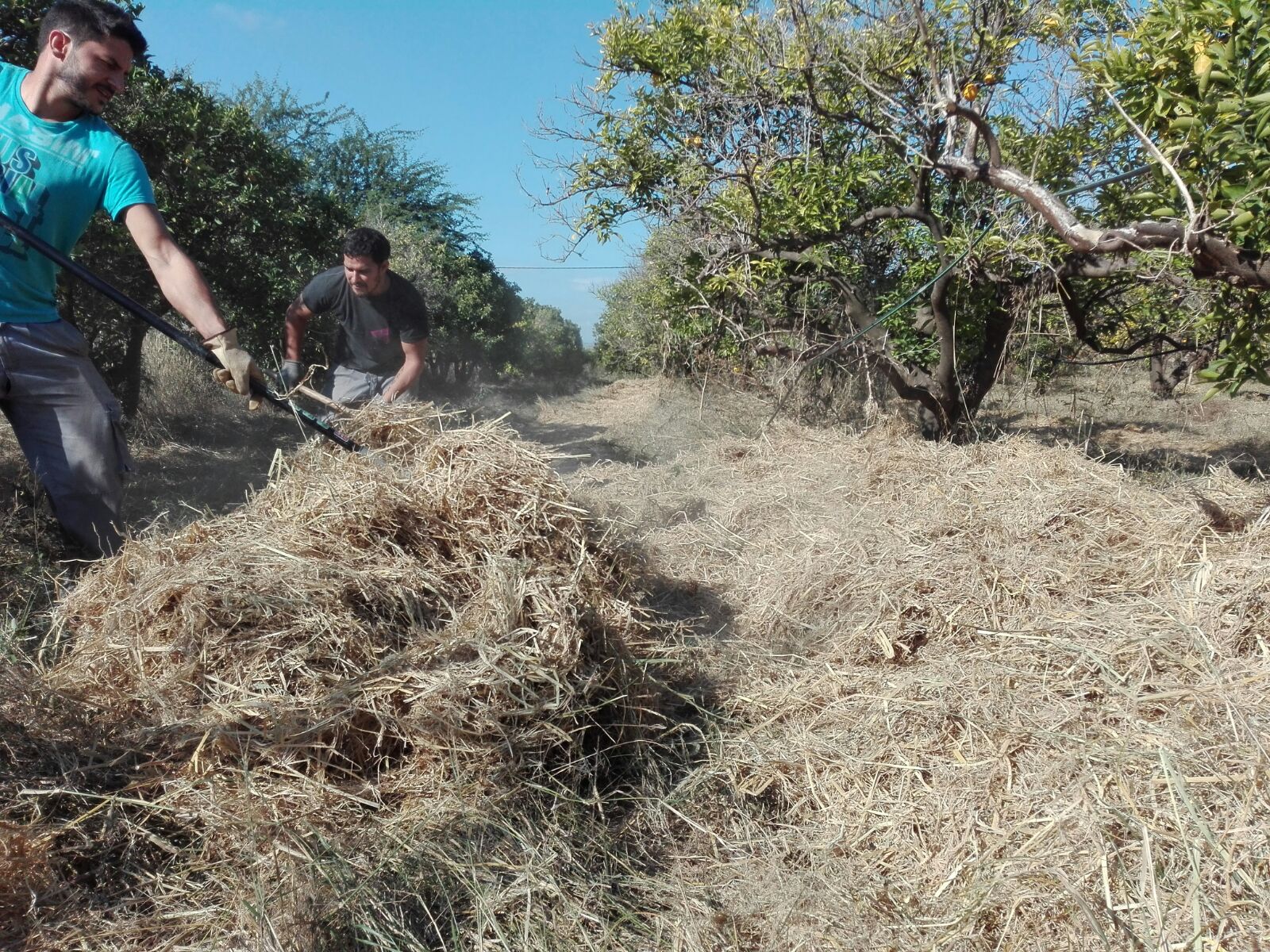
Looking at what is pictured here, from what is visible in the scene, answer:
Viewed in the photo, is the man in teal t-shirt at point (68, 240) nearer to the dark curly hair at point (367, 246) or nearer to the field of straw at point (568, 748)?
the field of straw at point (568, 748)

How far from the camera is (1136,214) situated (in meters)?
5.62

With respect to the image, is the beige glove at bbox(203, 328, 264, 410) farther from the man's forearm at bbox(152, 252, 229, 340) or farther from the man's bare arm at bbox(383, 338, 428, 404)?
the man's bare arm at bbox(383, 338, 428, 404)

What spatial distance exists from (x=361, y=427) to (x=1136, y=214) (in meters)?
5.17

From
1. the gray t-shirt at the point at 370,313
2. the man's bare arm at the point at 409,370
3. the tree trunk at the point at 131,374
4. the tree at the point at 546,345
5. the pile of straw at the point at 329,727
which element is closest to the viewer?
the pile of straw at the point at 329,727

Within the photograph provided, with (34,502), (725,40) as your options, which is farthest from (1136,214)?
(34,502)

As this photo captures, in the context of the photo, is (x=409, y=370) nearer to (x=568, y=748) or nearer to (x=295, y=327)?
(x=295, y=327)

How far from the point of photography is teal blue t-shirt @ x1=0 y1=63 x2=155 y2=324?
8.91 ft

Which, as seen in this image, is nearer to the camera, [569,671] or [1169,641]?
[569,671]

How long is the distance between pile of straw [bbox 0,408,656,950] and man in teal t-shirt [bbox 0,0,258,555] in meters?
0.49

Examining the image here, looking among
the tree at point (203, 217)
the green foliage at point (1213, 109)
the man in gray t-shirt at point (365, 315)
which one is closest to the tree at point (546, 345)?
the tree at point (203, 217)

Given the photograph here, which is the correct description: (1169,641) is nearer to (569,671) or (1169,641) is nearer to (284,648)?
(569,671)

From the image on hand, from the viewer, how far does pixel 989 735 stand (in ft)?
7.61

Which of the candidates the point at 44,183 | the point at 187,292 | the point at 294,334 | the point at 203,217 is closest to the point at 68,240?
the point at 44,183

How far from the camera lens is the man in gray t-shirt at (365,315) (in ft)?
14.4
